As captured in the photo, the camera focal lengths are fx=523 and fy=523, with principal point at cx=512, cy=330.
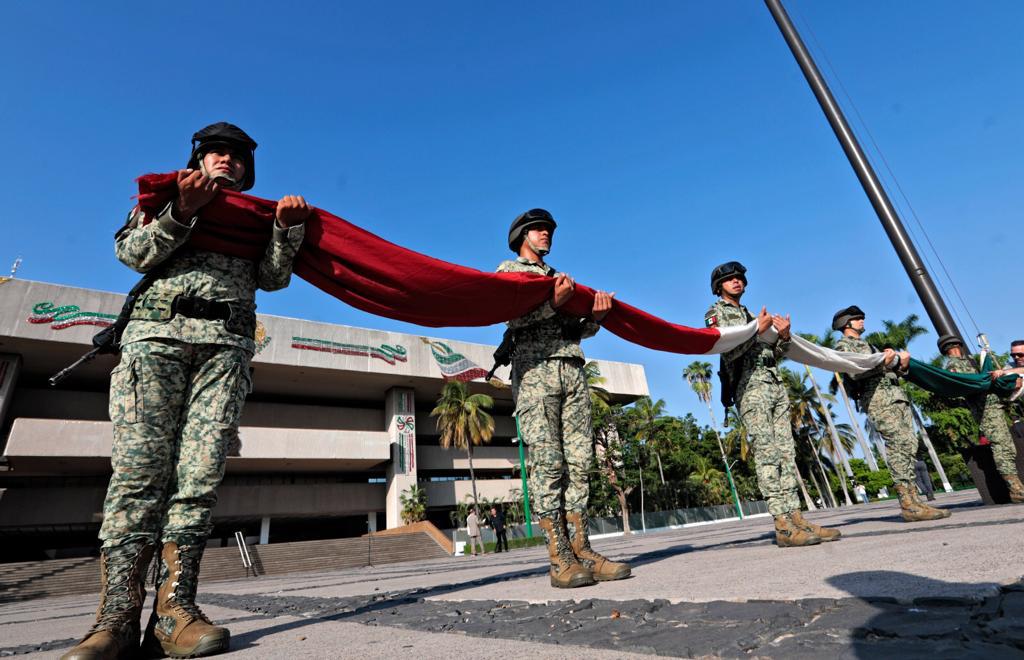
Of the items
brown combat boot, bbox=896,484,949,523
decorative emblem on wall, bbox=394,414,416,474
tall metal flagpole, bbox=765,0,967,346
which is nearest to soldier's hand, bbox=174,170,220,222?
brown combat boot, bbox=896,484,949,523

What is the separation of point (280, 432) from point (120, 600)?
28.3 m

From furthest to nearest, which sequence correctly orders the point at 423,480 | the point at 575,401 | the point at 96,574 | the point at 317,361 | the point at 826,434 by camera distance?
1. the point at 826,434
2. the point at 423,480
3. the point at 317,361
4. the point at 96,574
5. the point at 575,401

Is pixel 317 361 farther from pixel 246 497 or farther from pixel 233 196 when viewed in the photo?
pixel 233 196

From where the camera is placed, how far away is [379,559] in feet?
70.6

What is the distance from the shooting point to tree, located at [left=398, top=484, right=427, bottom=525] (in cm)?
2922

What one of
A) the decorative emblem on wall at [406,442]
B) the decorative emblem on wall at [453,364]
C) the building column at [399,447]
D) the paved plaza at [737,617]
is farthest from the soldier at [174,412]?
the decorative emblem on wall at [406,442]

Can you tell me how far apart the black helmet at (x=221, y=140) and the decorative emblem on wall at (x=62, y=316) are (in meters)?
26.4

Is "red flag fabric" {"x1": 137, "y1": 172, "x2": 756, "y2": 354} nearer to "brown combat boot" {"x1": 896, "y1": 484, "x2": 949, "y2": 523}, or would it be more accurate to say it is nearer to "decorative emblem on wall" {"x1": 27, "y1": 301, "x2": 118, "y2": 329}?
"brown combat boot" {"x1": 896, "y1": 484, "x2": 949, "y2": 523}

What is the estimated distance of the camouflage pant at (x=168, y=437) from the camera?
6.56ft

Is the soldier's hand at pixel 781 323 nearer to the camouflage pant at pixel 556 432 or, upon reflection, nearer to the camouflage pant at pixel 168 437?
the camouflage pant at pixel 556 432

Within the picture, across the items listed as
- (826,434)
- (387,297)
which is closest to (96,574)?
(387,297)

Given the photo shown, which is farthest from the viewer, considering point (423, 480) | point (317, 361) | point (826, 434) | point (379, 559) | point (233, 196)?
point (826, 434)

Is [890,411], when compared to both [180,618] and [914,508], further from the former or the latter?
[180,618]

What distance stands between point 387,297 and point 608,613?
79.2 inches
